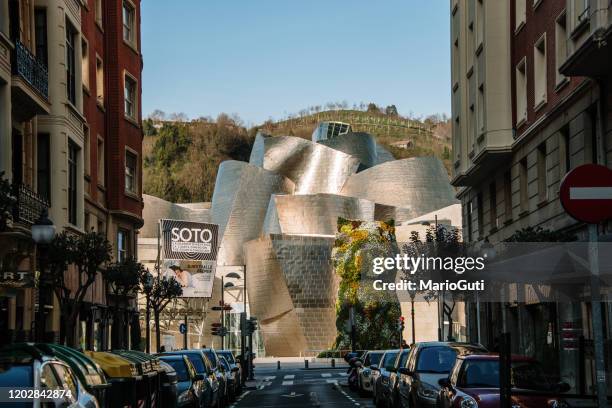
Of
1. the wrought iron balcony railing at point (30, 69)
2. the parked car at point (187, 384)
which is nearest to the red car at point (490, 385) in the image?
the parked car at point (187, 384)

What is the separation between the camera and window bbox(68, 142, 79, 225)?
32906mm

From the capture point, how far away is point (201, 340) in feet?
335

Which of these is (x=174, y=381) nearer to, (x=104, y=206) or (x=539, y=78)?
(x=539, y=78)

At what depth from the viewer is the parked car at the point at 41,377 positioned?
9.48 m

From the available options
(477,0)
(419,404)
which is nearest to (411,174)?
(477,0)

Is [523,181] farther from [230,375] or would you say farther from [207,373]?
[207,373]

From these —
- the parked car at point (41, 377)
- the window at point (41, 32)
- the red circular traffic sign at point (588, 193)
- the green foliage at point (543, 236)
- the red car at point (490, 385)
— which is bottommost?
the red car at point (490, 385)

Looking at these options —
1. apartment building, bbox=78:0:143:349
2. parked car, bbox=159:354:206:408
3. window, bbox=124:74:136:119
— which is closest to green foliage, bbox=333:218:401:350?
apartment building, bbox=78:0:143:349

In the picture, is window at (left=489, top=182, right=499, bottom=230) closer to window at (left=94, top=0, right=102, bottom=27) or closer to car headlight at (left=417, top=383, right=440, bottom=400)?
window at (left=94, top=0, right=102, bottom=27)

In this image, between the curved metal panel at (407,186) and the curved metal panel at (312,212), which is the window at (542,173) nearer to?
the curved metal panel at (312,212)

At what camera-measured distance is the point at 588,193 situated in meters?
9.17

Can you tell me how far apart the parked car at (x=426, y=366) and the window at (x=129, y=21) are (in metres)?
28.1

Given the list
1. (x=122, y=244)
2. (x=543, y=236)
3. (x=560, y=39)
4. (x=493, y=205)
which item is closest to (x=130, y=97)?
(x=122, y=244)

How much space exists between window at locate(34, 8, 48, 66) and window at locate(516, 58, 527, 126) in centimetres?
1482
